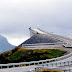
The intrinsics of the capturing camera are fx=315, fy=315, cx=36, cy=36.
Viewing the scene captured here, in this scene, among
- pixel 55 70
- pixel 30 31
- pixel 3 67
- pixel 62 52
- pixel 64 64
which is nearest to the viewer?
pixel 55 70

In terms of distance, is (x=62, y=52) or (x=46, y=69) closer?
(x=46, y=69)

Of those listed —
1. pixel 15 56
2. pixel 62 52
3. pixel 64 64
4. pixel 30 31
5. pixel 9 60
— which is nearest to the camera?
pixel 64 64

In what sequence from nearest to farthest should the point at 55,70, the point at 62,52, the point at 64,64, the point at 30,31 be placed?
the point at 55,70, the point at 64,64, the point at 62,52, the point at 30,31

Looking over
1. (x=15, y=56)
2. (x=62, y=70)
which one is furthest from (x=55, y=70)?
(x=15, y=56)

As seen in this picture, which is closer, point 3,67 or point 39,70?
point 39,70

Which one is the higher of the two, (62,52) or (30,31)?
(30,31)

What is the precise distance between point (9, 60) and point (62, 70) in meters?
21.5

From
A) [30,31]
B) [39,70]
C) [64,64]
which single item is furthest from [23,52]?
[30,31]

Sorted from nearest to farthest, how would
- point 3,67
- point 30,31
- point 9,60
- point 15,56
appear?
1. point 3,67
2. point 9,60
3. point 15,56
4. point 30,31

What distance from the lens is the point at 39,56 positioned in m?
57.8

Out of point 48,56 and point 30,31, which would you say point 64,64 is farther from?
point 30,31

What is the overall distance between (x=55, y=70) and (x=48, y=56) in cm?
2197

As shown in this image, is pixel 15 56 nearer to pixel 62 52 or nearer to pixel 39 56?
pixel 39 56

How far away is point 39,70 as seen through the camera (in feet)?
123
